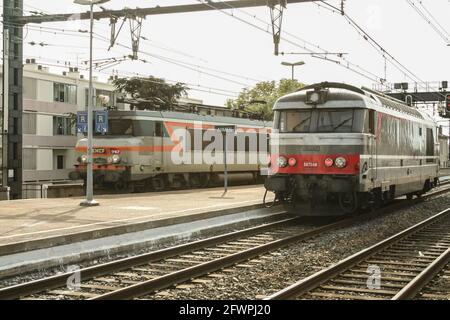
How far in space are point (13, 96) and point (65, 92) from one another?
92.6 ft

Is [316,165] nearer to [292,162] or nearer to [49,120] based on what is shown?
[292,162]

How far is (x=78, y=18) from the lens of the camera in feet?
63.8

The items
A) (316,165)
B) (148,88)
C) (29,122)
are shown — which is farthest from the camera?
(148,88)

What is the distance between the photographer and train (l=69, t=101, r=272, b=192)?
2094cm

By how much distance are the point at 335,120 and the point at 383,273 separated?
19.3ft

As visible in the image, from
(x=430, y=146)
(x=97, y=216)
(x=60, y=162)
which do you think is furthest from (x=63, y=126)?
(x=97, y=216)

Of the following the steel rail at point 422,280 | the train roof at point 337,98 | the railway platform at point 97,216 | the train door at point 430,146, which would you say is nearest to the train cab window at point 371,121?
the train roof at point 337,98

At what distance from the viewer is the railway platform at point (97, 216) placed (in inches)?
409

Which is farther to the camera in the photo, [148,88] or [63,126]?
[63,126]

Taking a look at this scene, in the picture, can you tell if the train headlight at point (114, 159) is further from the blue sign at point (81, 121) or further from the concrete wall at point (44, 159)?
the concrete wall at point (44, 159)

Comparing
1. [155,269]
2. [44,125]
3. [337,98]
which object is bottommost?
[155,269]

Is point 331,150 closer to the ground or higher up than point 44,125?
closer to the ground

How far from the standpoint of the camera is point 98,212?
14.1m

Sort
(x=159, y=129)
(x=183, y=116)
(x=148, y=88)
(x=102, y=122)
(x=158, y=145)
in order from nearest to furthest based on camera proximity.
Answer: (x=102, y=122) < (x=158, y=145) < (x=159, y=129) < (x=183, y=116) < (x=148, y=88)
